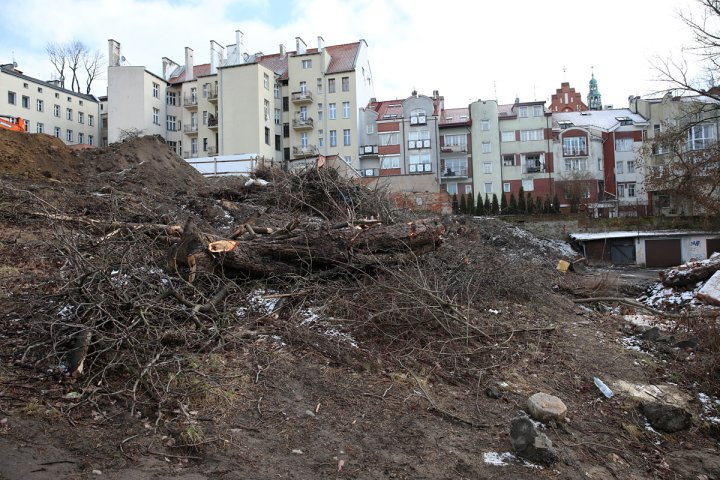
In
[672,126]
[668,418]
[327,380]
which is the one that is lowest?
[668,418]

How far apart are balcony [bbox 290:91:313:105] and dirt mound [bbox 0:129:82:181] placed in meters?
31.5

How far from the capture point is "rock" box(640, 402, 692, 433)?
483 centimetres

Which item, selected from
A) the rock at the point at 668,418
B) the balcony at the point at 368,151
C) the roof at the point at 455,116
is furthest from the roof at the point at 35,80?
the rock at the point at 668,418

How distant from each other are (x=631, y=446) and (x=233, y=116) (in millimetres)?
42607

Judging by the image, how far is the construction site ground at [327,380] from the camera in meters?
3.71

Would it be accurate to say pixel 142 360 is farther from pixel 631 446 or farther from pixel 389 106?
pixel 389 106

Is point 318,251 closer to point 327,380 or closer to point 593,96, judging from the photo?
point 327,380

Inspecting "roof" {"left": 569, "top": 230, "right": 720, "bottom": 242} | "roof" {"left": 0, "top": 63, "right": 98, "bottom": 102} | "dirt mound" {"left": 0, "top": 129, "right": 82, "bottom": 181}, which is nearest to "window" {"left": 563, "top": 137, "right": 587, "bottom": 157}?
"roof" {"left": 569, "top": 230, "right": 720, "bottom": 242}

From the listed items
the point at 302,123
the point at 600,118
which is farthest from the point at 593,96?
the point at 302,123

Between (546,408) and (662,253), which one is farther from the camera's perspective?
(662,253)

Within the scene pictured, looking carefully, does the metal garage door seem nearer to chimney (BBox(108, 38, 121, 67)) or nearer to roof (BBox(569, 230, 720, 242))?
roof (BBox(569, 230, 720, 242))

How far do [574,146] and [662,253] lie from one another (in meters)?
19.5

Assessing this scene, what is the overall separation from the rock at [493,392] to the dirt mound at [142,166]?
11531 millimetres

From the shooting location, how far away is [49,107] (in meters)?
47.3
